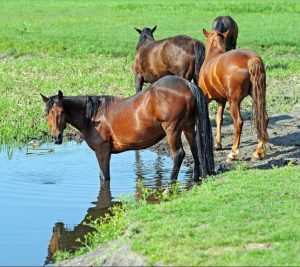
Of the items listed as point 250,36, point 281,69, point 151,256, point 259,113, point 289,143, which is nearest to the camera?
point 151,256

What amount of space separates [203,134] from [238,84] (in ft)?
7.07

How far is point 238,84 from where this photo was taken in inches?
547

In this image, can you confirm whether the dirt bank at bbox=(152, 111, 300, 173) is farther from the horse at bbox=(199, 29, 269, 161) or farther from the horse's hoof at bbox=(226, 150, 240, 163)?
the horse at bbox=(199, 29, 269, 161)

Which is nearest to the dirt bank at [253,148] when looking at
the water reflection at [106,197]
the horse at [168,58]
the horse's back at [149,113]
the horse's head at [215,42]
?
the water reflection at [106,197]

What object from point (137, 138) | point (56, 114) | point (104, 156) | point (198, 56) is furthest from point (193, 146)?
point (198, 56)

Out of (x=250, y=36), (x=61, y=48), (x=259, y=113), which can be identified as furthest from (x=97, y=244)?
(x=250, y=36)

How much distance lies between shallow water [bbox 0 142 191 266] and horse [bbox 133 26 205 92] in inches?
87.5

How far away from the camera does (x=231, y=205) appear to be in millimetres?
9766

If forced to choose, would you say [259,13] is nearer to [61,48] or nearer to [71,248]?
[61,48]

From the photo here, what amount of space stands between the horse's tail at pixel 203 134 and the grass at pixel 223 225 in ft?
2.49

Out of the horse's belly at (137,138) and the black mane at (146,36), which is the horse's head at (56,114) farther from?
the black mane at (146,36)

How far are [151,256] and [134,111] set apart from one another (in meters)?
4.75

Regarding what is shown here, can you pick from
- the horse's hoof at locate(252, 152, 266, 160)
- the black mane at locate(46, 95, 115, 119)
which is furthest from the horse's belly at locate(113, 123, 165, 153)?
the horse's hoof at locate(252, 152, 266, 160)

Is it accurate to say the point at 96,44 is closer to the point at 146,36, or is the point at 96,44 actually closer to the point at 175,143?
the point at 146,36
